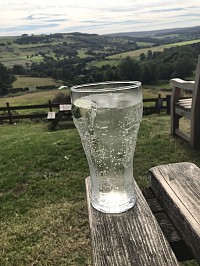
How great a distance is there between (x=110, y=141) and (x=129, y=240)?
29 centimetres

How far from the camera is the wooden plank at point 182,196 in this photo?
2.75 ft

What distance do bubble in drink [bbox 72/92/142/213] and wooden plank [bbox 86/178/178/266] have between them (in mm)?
43

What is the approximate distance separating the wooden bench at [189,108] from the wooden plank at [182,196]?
110 inches

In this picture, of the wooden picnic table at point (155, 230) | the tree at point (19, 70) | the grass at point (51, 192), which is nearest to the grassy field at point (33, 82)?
the tree at point (19, 70)

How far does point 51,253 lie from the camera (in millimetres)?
2258

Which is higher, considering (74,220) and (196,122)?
(196,122)

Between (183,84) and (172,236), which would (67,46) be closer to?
(183,84)

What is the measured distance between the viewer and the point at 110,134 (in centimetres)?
86

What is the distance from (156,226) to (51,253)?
1651mm

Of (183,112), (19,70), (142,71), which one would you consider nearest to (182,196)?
(183,112)

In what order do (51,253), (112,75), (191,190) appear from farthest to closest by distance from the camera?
(112,75)
(51,253)
(191,190)

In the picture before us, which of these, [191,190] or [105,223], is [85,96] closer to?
[105,223]

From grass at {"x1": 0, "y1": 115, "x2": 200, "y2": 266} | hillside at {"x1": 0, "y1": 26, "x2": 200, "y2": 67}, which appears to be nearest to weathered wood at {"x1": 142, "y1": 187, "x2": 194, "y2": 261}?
grass at {"x1": 0, "y1": 115, "x2": 200, "y2": 266}

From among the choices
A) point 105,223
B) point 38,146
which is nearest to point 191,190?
point 105,223
